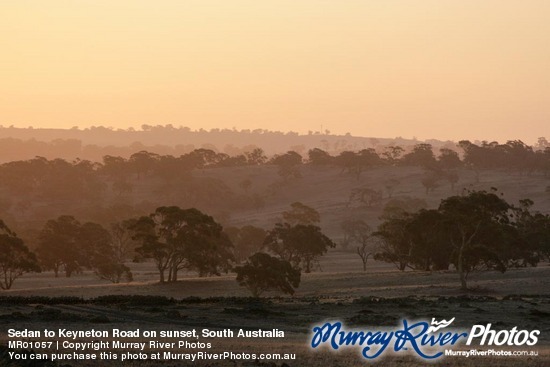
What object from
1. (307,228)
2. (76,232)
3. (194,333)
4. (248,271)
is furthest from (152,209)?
(194,333)

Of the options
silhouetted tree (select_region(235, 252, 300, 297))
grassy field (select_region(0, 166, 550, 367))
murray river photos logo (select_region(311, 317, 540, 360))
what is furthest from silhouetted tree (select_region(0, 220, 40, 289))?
murray river photos logo (select_region(311, 317, 540, 360))

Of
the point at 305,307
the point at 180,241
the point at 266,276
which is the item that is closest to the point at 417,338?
the point at 305,307

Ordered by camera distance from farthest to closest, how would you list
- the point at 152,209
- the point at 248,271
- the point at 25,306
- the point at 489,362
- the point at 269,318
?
1. the point at 152,209
2. the point at 248,271
3. the point at 25,306
4. the point at 269,318
5. the point at 489,362

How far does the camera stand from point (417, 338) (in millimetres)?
38531

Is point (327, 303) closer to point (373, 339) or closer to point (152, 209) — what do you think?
point (373, 339)

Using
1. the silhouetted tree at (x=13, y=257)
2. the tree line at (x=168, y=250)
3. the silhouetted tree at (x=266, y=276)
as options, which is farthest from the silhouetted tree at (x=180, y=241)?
the silhouetted tree at (x=266, y=276)

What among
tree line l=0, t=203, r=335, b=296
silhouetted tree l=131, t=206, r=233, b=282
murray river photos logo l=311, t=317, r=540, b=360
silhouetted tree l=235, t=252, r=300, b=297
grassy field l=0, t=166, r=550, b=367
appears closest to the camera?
grassy field l=0, t=166, r=550, b=367

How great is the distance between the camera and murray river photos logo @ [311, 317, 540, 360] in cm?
3485

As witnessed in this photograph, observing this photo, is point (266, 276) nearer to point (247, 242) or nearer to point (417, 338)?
point (417, 338)

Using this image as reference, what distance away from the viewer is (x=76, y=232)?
105688 mm

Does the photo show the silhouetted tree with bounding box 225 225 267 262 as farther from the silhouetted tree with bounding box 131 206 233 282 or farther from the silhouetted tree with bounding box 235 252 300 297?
the silhouetted tree with bounding box 235 252 300 297

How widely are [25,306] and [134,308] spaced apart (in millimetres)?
6733

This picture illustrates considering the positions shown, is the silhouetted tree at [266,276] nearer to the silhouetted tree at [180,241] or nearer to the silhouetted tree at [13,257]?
the silhouetted tree at [180,241]

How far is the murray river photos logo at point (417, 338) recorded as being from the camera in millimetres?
34853
